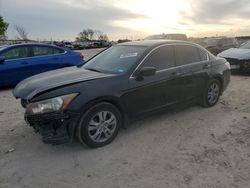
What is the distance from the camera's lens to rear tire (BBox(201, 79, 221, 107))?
19.1ft

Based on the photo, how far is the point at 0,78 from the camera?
26.5 ft

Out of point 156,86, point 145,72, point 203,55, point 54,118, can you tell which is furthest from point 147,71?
point 203,55

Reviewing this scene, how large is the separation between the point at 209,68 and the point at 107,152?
304cm

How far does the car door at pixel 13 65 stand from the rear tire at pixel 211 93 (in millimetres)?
5379

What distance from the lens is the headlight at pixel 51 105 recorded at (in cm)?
378

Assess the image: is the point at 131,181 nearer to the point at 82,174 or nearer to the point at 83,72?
the point at 82,174

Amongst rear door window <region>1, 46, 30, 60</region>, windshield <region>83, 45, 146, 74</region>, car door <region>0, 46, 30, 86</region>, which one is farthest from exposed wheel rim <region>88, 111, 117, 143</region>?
rear door window <region>1, 46, 30, 60</region>

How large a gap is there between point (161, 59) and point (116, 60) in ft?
2.65

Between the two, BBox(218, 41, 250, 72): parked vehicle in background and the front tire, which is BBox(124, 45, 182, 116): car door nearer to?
the front tire

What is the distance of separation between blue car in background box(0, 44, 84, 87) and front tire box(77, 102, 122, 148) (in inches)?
172

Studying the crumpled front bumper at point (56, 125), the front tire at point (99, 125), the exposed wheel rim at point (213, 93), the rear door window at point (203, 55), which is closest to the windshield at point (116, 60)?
the front tire at point (99, 125)

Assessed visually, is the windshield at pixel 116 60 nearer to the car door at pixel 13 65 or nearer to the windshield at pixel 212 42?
the car door at pixel 13 65

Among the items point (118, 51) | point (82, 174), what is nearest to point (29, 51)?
point (118, 51)

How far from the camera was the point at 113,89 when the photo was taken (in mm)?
4184
